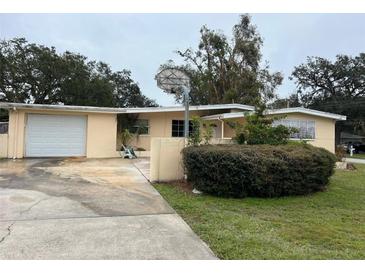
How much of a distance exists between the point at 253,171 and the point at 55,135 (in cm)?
1121

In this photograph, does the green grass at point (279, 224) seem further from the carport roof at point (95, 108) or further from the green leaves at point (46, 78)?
the green leaves at point (46, 78)

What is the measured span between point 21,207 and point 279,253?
4492 millimetres

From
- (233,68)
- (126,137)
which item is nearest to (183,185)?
(126,137)

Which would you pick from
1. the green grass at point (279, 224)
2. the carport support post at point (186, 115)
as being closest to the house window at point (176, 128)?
the carport support post at point (186, 115)

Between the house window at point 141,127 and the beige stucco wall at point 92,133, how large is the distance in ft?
4.98

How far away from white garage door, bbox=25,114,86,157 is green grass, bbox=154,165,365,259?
8.68 metres

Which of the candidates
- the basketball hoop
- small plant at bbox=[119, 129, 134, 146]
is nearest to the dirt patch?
the basketball hoop

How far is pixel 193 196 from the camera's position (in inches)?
271

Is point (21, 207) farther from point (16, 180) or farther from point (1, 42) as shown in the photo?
point (1, 42)

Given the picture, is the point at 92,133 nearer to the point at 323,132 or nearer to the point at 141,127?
the point at 141,127

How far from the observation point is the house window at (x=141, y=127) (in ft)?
56.1

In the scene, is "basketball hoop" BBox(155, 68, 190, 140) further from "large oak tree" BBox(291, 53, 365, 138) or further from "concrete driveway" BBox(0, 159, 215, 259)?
"large oak tree" BBox(291, 53, 365, 138)

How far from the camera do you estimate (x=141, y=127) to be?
17266 millimetres

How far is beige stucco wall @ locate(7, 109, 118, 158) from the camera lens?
1403 cm
